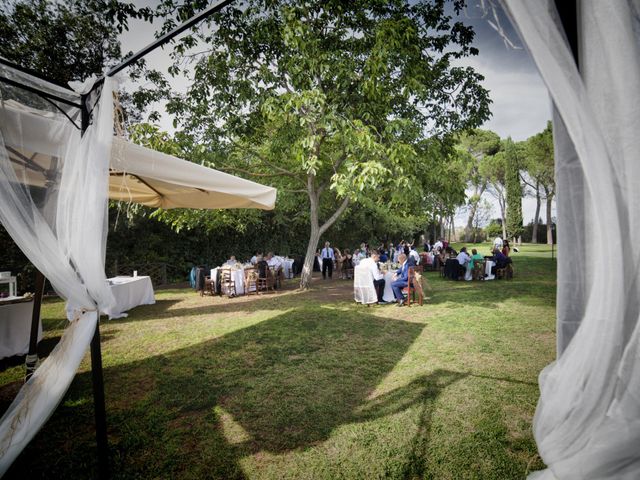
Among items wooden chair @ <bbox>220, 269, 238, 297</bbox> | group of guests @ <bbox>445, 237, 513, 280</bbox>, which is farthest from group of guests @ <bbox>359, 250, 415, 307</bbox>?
group of guests @ <bbox>445, 237, 513, 280</bbox>

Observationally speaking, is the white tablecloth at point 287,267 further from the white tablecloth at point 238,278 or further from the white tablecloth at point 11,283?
the white tablecloth at point 11,283

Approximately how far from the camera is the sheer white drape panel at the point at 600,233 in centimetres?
99

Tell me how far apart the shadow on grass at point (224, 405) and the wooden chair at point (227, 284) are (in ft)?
16.3

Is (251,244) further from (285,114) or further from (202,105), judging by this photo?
(285,114)

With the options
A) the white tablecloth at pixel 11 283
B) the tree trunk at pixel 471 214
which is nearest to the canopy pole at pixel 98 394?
the white tablecloth at pixel 11 283

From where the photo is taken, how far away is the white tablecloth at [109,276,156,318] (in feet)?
25.0

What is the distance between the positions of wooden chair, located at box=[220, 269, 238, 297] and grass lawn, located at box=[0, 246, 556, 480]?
138 inches

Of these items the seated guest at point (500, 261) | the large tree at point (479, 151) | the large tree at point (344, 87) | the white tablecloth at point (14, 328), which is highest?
the large tree at point (479, 151)

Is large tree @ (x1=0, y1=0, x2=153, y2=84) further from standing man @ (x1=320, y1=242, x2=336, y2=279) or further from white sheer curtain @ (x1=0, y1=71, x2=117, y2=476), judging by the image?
standing man @ (x1=320, y1=242, x2=336, y2=279)

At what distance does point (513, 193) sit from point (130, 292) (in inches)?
1605

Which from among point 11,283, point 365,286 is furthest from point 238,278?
point 11,283

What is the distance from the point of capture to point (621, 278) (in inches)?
39.0

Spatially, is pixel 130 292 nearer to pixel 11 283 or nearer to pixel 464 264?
pixel 11 283

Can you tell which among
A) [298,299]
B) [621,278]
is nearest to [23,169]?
[621,278]
